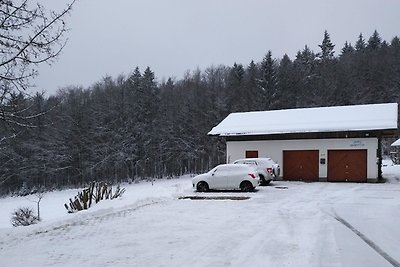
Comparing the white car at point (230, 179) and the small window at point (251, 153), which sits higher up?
the small window at point (251, 153)

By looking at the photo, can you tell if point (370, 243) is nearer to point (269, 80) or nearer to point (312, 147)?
point (312, 147)

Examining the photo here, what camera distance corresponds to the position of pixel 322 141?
27594 millimetres

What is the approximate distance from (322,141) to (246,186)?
31.4ft

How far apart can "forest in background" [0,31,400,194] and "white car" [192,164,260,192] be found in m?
32.6

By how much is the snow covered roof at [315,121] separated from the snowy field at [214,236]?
12199 mm

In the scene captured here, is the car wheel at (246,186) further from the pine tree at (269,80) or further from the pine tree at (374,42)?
the pine tree at (374,42)

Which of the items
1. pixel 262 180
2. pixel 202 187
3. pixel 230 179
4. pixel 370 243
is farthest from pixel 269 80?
pixel 370 243

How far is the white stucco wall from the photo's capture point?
26.0 meters

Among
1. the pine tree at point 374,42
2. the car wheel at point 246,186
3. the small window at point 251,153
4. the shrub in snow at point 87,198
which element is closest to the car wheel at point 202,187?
Result: the car wheel at point 246,186

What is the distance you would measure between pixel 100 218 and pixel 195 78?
2781 inches

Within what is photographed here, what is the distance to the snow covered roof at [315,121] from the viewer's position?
2691cm

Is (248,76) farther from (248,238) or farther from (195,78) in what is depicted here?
(248,238)

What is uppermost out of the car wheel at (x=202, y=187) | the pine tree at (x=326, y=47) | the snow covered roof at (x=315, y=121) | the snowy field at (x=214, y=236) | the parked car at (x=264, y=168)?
the pine tree at (x=326, y=47)

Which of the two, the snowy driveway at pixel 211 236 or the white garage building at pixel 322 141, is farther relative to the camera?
the white garage building at pixel 322 141
